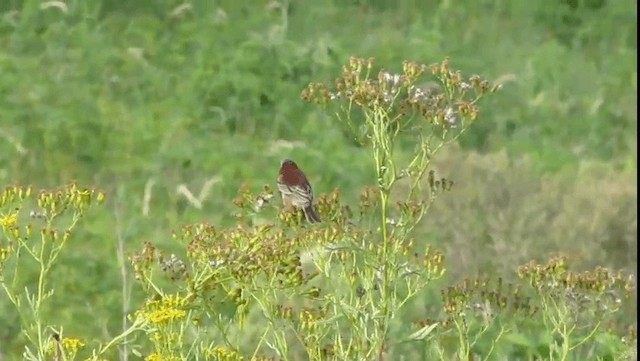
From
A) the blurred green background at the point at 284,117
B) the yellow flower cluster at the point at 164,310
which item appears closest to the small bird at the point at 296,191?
the yellow flower cluster at the point at 164,310

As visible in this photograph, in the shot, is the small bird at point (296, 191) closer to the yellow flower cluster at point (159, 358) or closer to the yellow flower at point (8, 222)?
the yellow flower cluster at point (159, 358)

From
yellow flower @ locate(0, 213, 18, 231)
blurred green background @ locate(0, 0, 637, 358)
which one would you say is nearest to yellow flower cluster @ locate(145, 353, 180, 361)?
yellow flower @ locate(0, 213, 18, 231)

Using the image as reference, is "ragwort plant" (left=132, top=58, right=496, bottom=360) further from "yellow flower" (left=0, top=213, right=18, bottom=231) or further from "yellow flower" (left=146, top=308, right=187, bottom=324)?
"yellow flower" (left=0, top=213, right=18, bottom=231)

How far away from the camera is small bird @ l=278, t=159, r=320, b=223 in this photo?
318cm

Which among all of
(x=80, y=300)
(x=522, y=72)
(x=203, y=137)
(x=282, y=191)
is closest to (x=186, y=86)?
(x=203, y=137)

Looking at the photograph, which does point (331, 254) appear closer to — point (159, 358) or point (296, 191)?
point (296, 191)

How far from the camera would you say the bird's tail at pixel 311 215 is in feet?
10.3

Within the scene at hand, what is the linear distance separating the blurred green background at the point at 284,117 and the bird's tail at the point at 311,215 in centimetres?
185

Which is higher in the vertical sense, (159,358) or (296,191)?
(296,191)

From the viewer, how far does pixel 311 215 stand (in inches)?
124

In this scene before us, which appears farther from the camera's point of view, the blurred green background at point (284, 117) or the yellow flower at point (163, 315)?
the blurred green background at point (284, 117)

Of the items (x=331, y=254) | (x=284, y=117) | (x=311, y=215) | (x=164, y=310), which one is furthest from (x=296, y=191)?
(x=284, y=117)

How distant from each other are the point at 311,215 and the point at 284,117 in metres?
3.94

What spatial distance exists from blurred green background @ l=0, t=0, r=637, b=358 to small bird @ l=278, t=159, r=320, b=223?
153 centimetres
